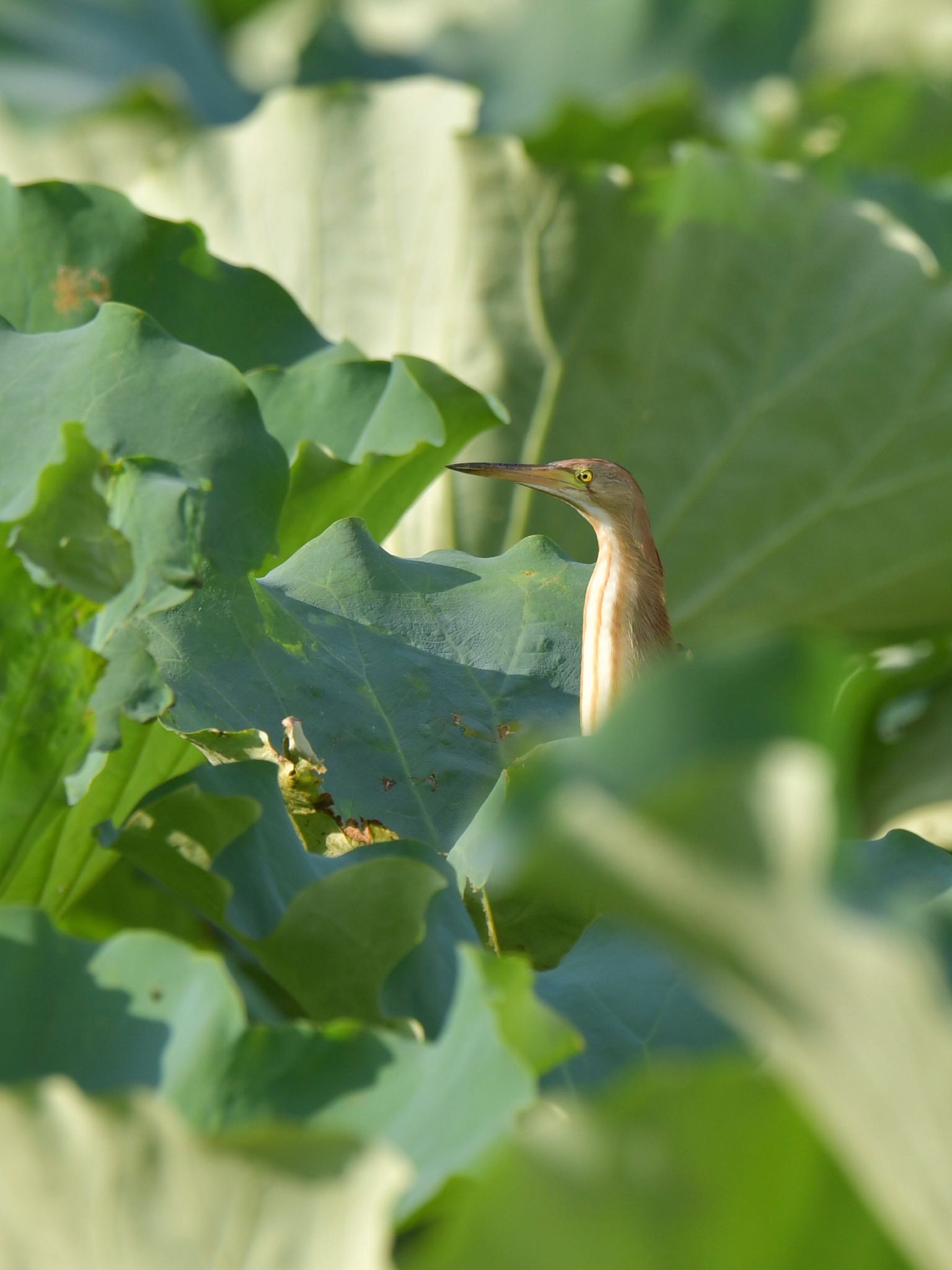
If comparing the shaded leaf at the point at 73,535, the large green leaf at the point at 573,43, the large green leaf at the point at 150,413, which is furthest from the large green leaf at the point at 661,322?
the large green leaf at the point at 573,43

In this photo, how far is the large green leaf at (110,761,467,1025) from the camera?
2.39 feet

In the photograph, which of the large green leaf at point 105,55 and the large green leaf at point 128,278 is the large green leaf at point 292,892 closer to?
the large green leaf at point 128,278

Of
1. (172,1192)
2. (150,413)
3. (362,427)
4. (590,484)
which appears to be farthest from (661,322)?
(172,1192)

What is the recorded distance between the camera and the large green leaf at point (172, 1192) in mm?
463

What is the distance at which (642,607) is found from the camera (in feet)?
4.79

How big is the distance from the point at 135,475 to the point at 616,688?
589mm

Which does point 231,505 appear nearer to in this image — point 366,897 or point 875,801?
point 366,897

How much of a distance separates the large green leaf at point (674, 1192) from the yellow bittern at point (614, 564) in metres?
0.85

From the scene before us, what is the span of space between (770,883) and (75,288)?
1089mm

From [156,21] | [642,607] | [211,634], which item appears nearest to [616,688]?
[642,607]

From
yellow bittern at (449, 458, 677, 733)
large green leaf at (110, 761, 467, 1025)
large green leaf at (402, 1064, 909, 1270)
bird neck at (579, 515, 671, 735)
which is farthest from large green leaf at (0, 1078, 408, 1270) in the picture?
yellow bittern at (449, 458, 677, 733)

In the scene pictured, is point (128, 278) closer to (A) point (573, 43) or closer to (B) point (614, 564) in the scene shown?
(B) point (614, 564)

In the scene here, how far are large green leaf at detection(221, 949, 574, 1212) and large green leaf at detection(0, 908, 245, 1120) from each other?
30 mm

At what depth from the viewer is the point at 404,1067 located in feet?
1.98
